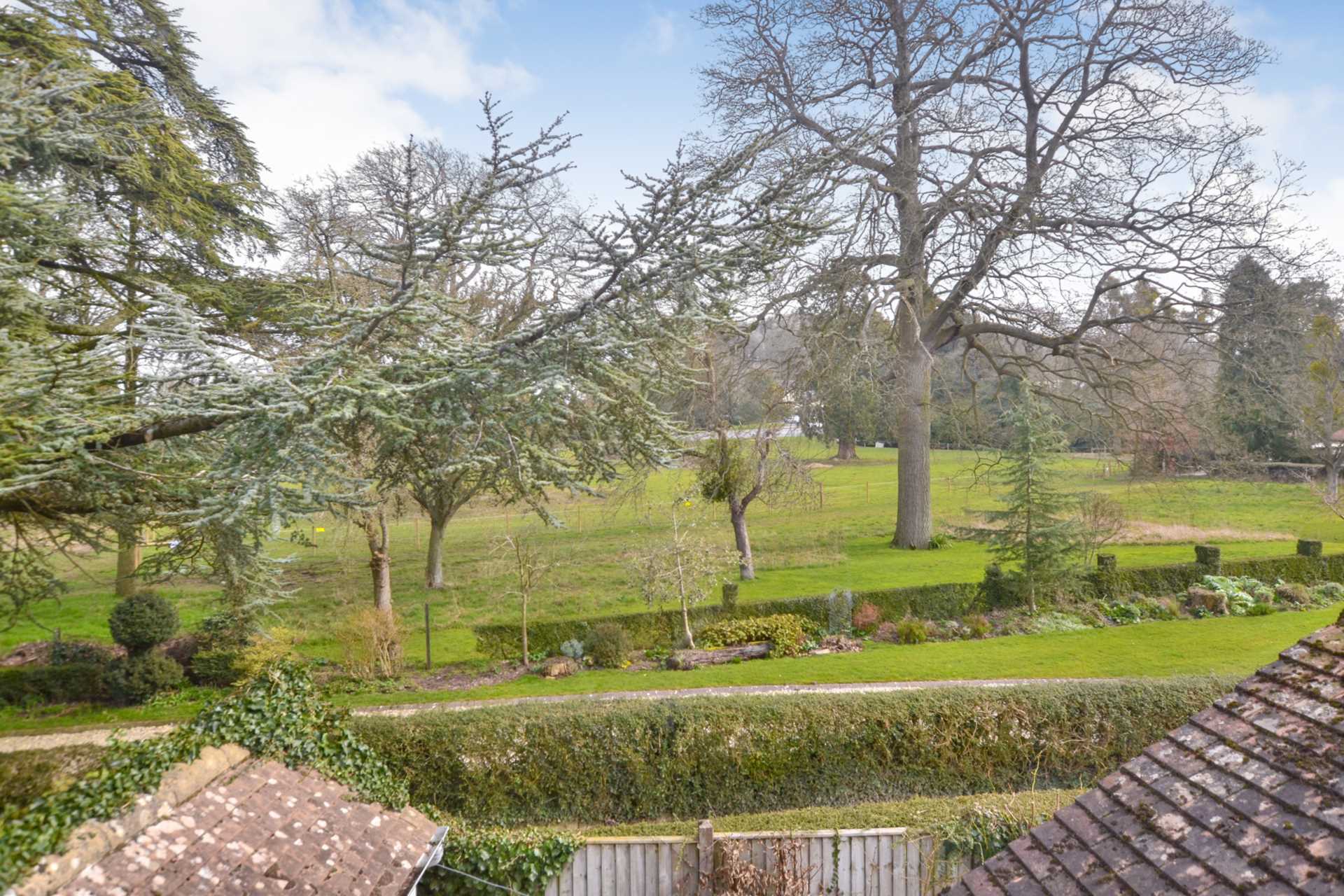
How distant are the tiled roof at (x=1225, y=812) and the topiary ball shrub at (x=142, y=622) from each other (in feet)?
45.4

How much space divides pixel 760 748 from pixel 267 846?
6.07 meters

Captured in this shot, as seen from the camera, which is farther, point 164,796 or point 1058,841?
point 164,796

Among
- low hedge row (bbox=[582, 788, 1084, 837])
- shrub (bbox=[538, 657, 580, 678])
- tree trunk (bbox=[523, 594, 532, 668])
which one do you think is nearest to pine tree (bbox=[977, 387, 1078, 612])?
low hedge row (bbox=[582, 788, 1084, 837])

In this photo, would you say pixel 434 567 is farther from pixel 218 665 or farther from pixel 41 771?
pixel 41 771

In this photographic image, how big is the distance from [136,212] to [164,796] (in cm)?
1017

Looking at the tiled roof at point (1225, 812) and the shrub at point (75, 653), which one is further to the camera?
the shrub at point (75, 653)

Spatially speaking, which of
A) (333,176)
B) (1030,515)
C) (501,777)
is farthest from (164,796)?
(333,176)

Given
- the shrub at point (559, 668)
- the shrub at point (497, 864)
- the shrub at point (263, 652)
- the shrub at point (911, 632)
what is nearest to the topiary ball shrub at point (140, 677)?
the shrub at point (263, 652)

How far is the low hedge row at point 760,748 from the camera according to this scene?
919cm

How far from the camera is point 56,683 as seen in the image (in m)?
13.0

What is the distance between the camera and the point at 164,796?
190 inches

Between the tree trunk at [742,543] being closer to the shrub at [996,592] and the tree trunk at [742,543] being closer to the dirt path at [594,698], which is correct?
the shrub at [996,592]

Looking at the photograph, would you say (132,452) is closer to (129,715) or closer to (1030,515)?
(129,715)

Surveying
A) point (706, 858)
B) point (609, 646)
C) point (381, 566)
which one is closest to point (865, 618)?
point (609, 646)
